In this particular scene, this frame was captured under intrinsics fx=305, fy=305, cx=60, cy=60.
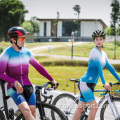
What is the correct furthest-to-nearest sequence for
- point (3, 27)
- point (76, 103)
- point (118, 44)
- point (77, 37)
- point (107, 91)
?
point (77, 37)
point (3, 27)
point (118, 44)
point (76, 103)
point (107, 91)

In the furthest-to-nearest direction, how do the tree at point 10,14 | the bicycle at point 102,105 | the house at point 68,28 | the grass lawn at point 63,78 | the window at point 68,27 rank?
the window at point 68,27
the house at point 68,28
the tree at point 10,14
the grass lawn at point 63,78
the bicycle at point 102,105

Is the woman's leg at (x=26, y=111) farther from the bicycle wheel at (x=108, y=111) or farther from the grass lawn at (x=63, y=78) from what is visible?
the grass lawn at (x=63, y=78)

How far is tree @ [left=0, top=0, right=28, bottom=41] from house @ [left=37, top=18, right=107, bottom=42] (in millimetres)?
13357

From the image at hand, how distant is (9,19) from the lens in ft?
236

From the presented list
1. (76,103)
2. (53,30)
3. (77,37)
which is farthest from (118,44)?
(76,103)

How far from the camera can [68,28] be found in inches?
3573

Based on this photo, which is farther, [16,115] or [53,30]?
[53,30]

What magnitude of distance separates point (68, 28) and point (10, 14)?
22961 mm

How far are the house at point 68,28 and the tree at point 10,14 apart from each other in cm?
1336

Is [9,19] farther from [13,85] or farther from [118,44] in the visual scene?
[13,85]

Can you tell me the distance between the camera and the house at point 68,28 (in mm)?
85869

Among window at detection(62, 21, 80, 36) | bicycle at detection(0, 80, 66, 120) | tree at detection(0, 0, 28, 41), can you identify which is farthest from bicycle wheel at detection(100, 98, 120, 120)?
window at detection(62, 21, 80, 36)

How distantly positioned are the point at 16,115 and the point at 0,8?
71288 millimetres

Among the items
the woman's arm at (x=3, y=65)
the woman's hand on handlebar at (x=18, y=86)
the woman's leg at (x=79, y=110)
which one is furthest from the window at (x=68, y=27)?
the woman's hand on handlebar at (x=18, y=86)
